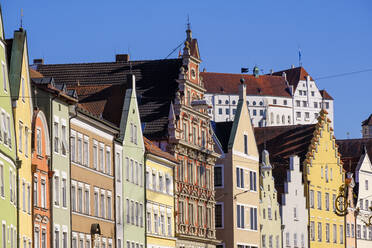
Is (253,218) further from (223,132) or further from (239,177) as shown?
(223,132)

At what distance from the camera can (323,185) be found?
13350 centimetres

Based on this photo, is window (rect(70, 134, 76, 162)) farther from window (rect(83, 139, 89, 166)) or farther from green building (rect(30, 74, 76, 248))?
window (rect(83, 139, 89, 166))

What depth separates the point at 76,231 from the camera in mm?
76750

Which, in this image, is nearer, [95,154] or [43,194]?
[43,194]

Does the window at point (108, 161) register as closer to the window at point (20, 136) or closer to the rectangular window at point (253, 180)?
the window at point (20, 136)

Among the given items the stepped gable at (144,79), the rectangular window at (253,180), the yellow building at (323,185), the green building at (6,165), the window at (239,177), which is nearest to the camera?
the green building at (6,165)

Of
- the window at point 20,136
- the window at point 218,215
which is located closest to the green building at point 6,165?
the window at point 20,136

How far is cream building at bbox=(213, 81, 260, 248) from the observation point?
110438 millimetres

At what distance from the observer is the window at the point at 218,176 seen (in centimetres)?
11106

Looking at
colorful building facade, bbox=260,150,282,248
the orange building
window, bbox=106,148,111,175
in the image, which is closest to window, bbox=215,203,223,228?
colorful building facade, bbox=260,150,282,248

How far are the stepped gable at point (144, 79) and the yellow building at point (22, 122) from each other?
26581 mm

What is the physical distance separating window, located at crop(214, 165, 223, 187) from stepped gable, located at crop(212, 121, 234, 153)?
1557 millimetres

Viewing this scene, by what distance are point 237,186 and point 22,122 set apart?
4727 cm

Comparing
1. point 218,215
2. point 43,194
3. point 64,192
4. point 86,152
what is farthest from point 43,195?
point 218,215
